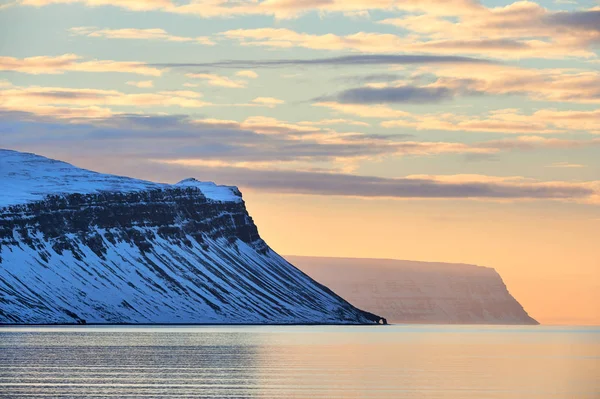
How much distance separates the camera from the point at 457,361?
188625 millimetres

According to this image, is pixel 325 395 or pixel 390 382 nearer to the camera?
pixel 325 395

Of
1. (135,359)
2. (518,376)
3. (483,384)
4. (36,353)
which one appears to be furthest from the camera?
(36,353)

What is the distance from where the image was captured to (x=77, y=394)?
4729 inches

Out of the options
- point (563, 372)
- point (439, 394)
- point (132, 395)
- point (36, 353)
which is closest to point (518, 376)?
point (563, 372)

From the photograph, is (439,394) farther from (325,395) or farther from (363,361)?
(363,361)

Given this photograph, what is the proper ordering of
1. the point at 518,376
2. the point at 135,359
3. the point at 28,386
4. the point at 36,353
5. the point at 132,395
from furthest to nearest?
1. the point at 36,353
2. the point at 135,359
3. the point at 518,376
4. the point at 28,386
5. the point at 132,395

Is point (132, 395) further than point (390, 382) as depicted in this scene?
No

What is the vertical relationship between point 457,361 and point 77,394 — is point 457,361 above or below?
below

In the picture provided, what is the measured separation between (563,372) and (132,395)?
2409 inches

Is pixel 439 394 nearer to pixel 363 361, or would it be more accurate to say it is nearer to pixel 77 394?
pixel 77 394

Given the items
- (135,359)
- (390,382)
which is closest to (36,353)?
(135,359)

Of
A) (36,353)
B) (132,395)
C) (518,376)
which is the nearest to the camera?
(132,395)

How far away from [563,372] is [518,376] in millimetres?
10952

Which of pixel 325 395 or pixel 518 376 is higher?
pixel 325 395
